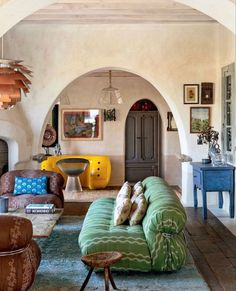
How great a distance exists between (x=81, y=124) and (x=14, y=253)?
816 centimetres

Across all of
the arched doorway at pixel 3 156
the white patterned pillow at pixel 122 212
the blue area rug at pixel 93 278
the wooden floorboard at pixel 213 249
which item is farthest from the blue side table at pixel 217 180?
the arched doorway at pixel 3 156

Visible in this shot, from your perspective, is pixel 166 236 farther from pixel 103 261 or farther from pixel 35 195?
pixel 35 195

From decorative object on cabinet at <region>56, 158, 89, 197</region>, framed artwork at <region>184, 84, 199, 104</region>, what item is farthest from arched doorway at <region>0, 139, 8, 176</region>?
framed artwork at <region>184, 84, 199, 104</region>

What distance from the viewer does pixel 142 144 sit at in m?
11.8

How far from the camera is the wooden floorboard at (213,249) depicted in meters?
4.13

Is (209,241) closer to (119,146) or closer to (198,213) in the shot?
(198,213)

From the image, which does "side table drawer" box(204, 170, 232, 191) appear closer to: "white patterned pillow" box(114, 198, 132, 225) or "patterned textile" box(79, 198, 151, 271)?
"white patterned pillow" box(114, 198, 132, 225)

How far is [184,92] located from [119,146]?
4.17 meters

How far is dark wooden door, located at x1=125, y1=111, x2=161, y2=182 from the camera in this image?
11.8m

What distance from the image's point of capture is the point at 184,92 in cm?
746

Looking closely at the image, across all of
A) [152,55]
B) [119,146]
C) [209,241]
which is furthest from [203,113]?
[119,146]

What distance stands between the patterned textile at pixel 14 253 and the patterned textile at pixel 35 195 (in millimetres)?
2859

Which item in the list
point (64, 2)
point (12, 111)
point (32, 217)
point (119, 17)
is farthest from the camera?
point (12, 111)

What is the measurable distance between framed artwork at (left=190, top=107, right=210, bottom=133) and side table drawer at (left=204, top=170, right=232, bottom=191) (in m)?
1.14
